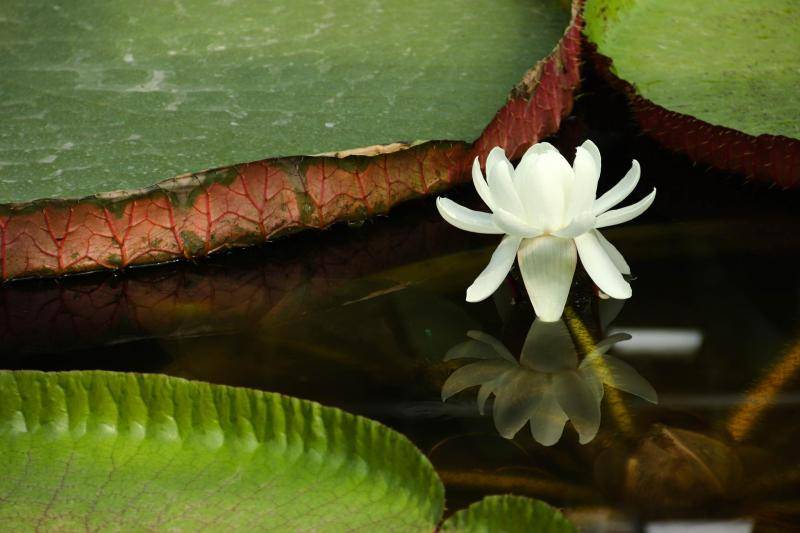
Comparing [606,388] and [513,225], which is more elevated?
[513,225]

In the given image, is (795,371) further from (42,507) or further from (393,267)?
(42,507)

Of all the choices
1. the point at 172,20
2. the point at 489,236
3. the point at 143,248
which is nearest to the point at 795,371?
the point at 489,236

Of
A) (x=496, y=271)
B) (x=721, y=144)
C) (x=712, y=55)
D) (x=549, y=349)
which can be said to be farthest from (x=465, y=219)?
(x=712, y=55)

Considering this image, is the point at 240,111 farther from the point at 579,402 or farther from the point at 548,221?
the point at 579,402

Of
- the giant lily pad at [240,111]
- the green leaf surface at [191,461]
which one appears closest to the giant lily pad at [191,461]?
the green leaf surface at [191,461]

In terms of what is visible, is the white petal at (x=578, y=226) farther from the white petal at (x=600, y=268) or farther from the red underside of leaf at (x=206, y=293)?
the red underside of leaf at (x=206, y=293)

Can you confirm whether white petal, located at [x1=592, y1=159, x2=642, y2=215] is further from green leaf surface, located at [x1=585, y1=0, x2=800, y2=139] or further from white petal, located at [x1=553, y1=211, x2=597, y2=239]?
green leaf surface, located at [x1=585, y1=0, x2=800, y2=139]
